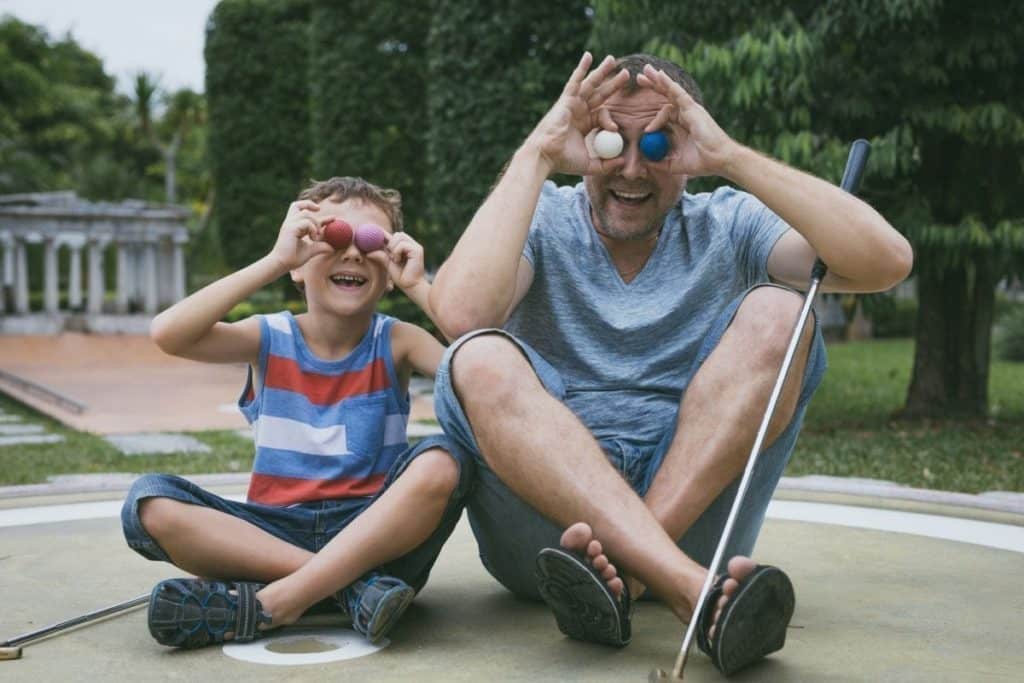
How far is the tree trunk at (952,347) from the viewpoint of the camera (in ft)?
25.2

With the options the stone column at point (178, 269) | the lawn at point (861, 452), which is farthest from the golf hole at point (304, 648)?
the stone column at point (178, 269)

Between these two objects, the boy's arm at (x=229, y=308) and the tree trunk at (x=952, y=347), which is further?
the tree trunk at (x=952, y=347)

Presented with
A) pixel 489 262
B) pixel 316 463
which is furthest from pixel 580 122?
pixel 316 463

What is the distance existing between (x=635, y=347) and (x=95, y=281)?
2000 cm

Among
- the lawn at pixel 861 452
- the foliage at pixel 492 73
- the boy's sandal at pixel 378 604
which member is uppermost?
the foliage at pixel 492 73

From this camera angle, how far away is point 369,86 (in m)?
14.3

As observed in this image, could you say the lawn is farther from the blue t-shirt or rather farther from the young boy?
the young boy

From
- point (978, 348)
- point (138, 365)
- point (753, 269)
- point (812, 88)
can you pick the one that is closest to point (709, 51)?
point (812, 88)

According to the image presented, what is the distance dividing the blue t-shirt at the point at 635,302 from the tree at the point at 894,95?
405 centimetres

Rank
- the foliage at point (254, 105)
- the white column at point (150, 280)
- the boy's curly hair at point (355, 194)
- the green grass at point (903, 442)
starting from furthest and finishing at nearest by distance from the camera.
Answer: the white column at point (150, 280), the foliage at point (254, 105), the green grass at point (903, 442), the boy's curly hair at point (355, 194)

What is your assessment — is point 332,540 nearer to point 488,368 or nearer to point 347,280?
point 488,368

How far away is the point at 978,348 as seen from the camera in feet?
25.5

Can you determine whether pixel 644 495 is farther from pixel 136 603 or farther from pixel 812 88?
pixel 812 88

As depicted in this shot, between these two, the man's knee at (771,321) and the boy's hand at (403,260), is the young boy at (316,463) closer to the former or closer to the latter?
the boy's hand at (403,260)
